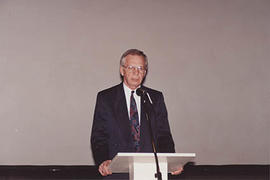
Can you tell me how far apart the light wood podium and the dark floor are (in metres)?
2.80

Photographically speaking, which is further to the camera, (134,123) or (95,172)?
(95,172)

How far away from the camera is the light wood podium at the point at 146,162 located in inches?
94.4

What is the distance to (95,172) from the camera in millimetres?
5465

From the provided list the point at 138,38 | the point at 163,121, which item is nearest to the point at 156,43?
the point at 138,38

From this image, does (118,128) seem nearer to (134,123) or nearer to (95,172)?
(134,123)

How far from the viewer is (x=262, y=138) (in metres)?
5.86

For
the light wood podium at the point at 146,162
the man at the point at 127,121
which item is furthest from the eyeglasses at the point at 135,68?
the light wood podium at the point at 146,162

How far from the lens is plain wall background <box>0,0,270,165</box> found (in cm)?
551

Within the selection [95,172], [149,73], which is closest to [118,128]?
[95,172]

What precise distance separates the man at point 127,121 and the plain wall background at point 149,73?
82.7 inches

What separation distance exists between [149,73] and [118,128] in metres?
2.49

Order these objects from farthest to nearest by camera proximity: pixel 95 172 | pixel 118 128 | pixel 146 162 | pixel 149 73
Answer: pixel 149 73 < pixel 95 172 < pixel 118 128 < pixel 146 162

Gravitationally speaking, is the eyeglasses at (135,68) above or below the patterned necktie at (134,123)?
above

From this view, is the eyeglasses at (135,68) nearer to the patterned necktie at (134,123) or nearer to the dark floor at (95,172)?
the patterned necktie at (134,123)
